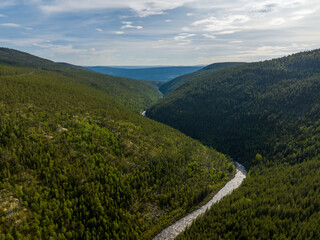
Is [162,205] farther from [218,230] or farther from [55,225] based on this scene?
[55,225]

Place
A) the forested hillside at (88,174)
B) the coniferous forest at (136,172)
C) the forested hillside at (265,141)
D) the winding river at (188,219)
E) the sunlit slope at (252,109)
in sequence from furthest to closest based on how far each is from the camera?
the sunlit slope at (252,109)
the winding river at (188,219)
the forested hillside at (265,141)
the coniferous forest at (136,172)
the forested hillside at (88,174)

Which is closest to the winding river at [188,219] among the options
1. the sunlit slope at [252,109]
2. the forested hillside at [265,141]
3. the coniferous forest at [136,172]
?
the coniferous forest at [136,172]

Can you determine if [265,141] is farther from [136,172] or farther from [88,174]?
[88,174]

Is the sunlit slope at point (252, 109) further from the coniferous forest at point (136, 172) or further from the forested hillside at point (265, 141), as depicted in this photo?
the coniferous forest at point (136, 172)

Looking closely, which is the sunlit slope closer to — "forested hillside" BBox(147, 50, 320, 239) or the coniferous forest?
"forested hillside" BBox(147, 50, 320, 239)

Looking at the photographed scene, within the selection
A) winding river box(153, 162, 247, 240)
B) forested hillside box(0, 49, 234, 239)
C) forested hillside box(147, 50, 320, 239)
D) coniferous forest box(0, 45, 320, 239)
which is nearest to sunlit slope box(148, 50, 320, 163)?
forested hillside box(147, 50, 320, 239)
